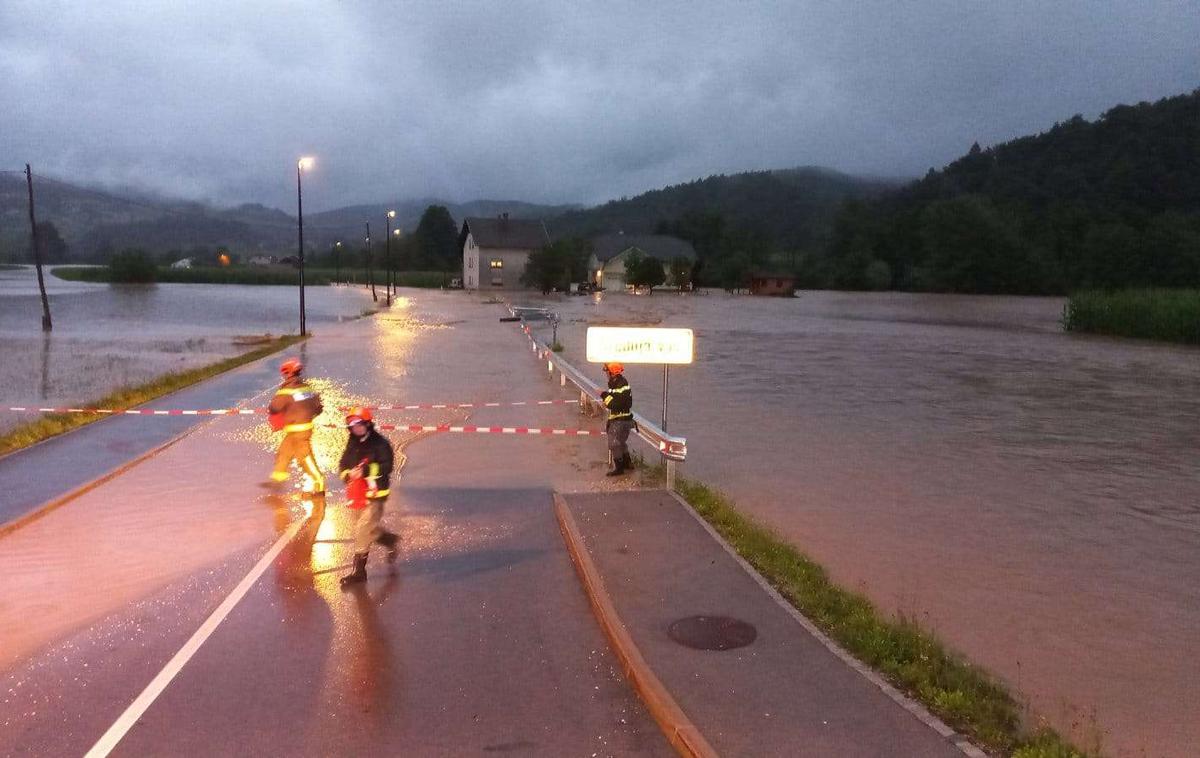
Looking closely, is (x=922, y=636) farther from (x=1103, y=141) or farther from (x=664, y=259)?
(x=1103, y=141)

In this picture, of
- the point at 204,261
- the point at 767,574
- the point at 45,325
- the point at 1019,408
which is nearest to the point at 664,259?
the point at 45,325

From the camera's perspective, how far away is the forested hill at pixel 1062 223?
94000 mm

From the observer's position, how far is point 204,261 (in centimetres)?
18288

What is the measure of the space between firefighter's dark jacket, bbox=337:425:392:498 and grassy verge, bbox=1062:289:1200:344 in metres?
47.9

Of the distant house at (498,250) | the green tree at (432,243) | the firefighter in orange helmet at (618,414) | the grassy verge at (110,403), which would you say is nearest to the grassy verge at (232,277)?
the distant house at (498,250)

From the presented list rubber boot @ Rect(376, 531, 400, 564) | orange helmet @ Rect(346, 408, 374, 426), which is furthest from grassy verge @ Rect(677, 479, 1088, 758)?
orange helmet @ Rect(346, 408, 374, 426)

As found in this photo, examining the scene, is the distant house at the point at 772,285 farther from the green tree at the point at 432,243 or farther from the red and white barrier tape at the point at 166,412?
the red and white barrier tape at the point at 166,412

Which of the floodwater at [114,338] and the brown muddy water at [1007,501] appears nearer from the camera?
the brown muddy water at [1007,501]

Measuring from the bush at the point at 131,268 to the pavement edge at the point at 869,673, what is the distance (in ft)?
364

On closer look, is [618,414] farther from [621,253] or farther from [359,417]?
[621,253]

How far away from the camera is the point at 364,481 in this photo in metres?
7.47

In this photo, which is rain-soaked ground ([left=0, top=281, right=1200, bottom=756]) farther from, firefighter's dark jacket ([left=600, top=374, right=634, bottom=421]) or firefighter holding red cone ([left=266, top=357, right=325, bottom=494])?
firefighter's dark jacket ([left=600, top=374, right=634, bottom=421])

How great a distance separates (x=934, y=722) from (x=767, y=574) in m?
2.64

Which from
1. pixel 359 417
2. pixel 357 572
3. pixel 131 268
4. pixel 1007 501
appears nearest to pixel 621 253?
pixel 131 268
